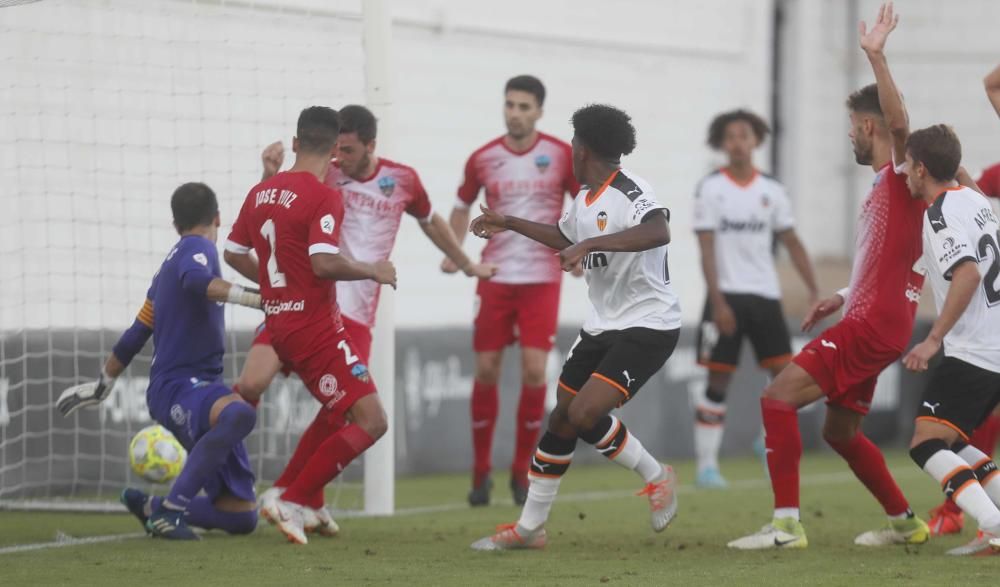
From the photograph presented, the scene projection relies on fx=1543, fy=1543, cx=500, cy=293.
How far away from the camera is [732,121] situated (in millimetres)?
11102

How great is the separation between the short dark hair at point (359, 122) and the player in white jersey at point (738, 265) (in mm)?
3654

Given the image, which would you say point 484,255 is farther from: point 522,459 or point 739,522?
point 739,522

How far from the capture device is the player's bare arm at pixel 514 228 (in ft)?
21.8

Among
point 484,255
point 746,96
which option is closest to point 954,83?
point 746,96

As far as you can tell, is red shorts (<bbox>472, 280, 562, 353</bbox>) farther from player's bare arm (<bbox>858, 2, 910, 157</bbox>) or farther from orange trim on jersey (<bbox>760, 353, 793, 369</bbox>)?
player's bare arm (<bbox>858, 2, 910, 157</bbox>)

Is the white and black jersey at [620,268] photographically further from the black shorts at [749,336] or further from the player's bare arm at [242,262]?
the black shorts at [749,336]

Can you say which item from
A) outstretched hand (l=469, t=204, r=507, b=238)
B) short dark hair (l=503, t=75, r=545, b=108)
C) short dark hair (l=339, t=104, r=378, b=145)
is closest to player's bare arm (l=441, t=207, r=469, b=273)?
short dark hair (l=503, t=75, r=545, b=108)

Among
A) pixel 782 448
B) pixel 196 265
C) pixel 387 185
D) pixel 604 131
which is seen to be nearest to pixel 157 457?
pixel 196 265

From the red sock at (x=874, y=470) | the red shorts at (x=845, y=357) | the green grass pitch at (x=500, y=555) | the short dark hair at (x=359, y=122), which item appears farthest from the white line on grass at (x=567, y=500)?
the red shorts at (x=845, y=357)

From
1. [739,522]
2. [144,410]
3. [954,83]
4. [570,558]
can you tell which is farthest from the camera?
[954,83]

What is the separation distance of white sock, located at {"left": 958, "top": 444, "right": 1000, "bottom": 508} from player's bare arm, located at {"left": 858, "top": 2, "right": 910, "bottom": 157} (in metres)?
1.38

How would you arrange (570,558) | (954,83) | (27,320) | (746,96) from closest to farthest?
1. (570,558)
2. (27,320)
3. (746,96)
4. (954,83)

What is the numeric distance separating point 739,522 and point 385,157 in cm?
282

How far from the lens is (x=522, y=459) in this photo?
9.55 m
